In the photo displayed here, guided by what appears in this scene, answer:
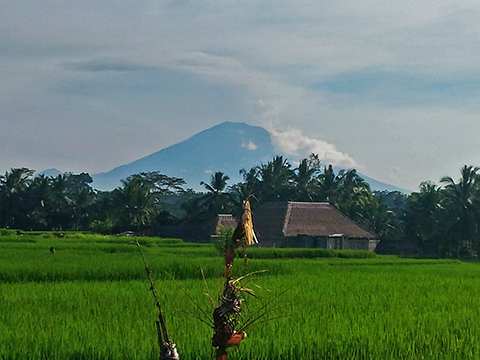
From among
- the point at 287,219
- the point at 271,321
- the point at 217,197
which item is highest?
the point at 217,197

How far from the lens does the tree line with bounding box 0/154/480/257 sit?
30141 mm

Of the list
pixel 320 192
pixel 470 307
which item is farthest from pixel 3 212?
pixel 470 307

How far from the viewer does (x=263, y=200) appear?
3634 cm

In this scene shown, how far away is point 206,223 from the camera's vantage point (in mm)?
32438

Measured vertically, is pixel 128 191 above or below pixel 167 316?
above

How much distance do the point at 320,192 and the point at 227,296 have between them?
1352 inches

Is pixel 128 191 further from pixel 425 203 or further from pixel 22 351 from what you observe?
pixel 22 351

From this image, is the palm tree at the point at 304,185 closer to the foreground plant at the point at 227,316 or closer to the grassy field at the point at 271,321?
the grassy field at the point at 271,321

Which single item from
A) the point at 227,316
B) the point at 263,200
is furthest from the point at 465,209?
the point at 227,316

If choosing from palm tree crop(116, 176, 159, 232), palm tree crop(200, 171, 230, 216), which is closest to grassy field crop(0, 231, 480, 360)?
palm tree crop(116, 176, 159, 232)

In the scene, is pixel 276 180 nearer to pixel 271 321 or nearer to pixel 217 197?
pixel 217 197

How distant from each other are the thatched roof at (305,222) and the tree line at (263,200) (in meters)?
1.72

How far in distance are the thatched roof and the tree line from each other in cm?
172

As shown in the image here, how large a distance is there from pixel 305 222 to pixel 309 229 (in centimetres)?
39
